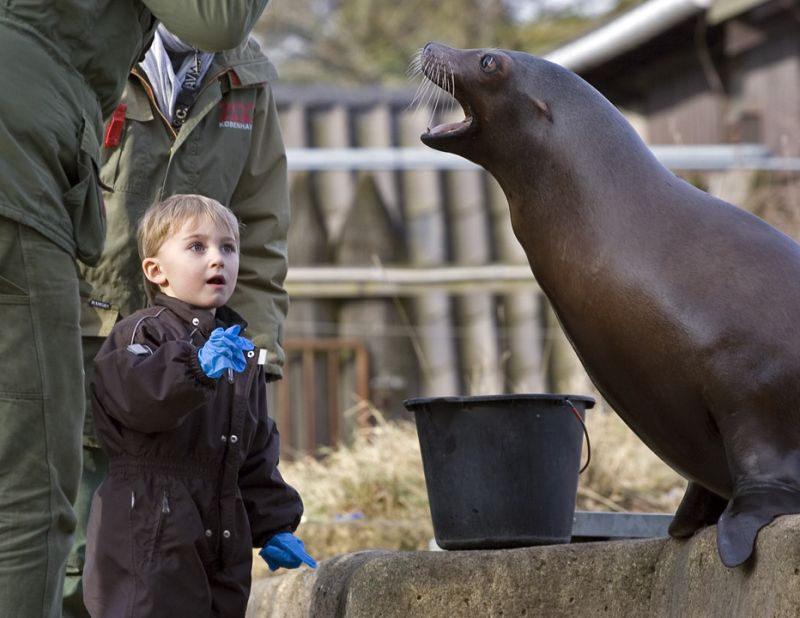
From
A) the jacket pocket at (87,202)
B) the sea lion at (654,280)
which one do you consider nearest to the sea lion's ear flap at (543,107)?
the sea lion at (654,280)

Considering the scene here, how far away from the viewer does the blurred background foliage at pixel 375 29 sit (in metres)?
20.1

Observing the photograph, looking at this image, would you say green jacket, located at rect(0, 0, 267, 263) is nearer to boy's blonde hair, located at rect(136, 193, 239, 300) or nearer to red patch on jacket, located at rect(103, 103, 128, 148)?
boy's blonde hair, located at rect(136, 193, 239, 300)

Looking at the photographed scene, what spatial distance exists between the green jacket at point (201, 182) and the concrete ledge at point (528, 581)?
2.19 ft

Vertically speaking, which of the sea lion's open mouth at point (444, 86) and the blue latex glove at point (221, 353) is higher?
the sea lion's open mouth at point (444, 86)

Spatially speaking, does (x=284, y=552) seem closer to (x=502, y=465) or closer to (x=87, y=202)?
(x=502, y=465)

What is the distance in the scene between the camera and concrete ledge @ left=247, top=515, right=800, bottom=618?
Result: 3.32 meters

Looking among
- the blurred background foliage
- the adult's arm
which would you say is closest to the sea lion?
the adult's arm

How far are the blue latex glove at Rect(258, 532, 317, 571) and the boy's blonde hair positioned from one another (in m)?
0.69

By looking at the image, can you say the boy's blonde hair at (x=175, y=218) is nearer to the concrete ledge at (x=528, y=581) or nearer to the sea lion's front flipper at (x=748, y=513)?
the concrete ledge at (x=528, y=581)

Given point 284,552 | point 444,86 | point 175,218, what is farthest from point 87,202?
point 284,552

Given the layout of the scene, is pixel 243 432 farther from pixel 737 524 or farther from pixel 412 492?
pixel 412 492

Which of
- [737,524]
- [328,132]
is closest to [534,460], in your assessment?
[737,524]

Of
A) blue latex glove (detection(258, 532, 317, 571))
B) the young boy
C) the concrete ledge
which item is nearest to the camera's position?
the young boy

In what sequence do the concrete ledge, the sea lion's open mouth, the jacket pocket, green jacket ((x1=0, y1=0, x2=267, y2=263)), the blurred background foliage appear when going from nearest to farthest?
green jacket ((x1=0, y1=0, x2=267, y2=263))
the jacket pocket
the concrete ledge
the sea lion's open mouth
the blurred background foliage
